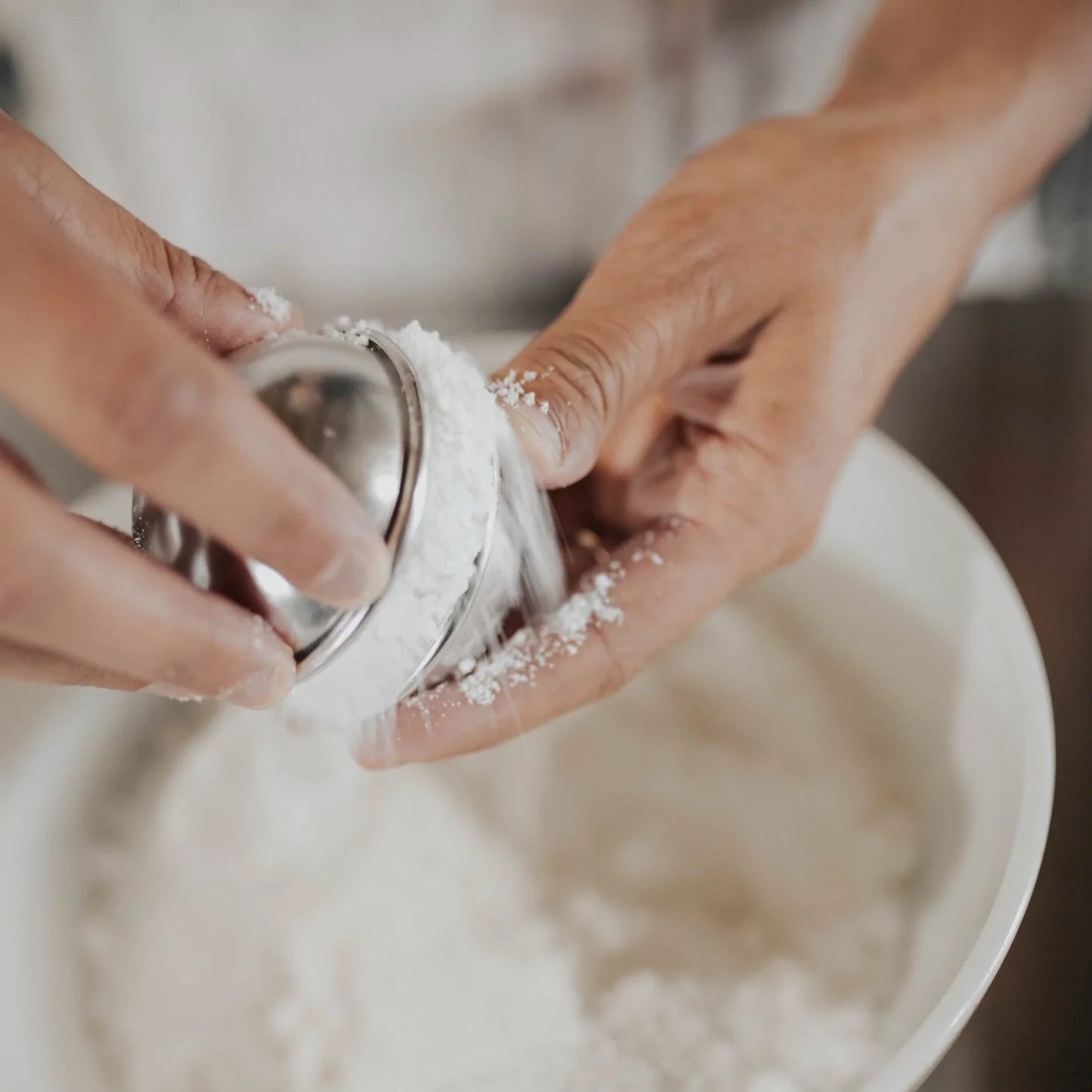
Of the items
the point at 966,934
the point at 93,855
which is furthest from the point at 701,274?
the point at 93,855

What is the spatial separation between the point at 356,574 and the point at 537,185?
44cm

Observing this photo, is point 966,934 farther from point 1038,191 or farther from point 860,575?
point 1038,191

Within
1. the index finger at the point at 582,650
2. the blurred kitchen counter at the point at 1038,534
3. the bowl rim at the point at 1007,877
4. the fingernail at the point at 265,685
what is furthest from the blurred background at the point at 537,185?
the fingernail at the point at 265,685

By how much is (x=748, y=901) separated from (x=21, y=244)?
Answer: 0.41m

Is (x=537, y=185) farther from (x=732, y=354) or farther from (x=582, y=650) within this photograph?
Result: (x=582, y=650)

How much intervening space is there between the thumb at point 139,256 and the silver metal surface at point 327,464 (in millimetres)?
77

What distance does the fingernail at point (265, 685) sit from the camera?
1.04 ft

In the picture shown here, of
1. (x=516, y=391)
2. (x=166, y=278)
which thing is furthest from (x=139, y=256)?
(x=516, y=391)

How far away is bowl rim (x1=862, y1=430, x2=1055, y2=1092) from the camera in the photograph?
14.0 inches

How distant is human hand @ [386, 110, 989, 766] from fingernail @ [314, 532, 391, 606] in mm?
111

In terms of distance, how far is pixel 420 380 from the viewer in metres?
0.34

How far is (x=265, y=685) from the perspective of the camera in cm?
32

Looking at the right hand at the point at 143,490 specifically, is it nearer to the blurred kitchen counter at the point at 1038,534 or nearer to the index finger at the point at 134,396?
the index finger at the point at 134,396

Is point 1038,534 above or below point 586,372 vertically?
below
